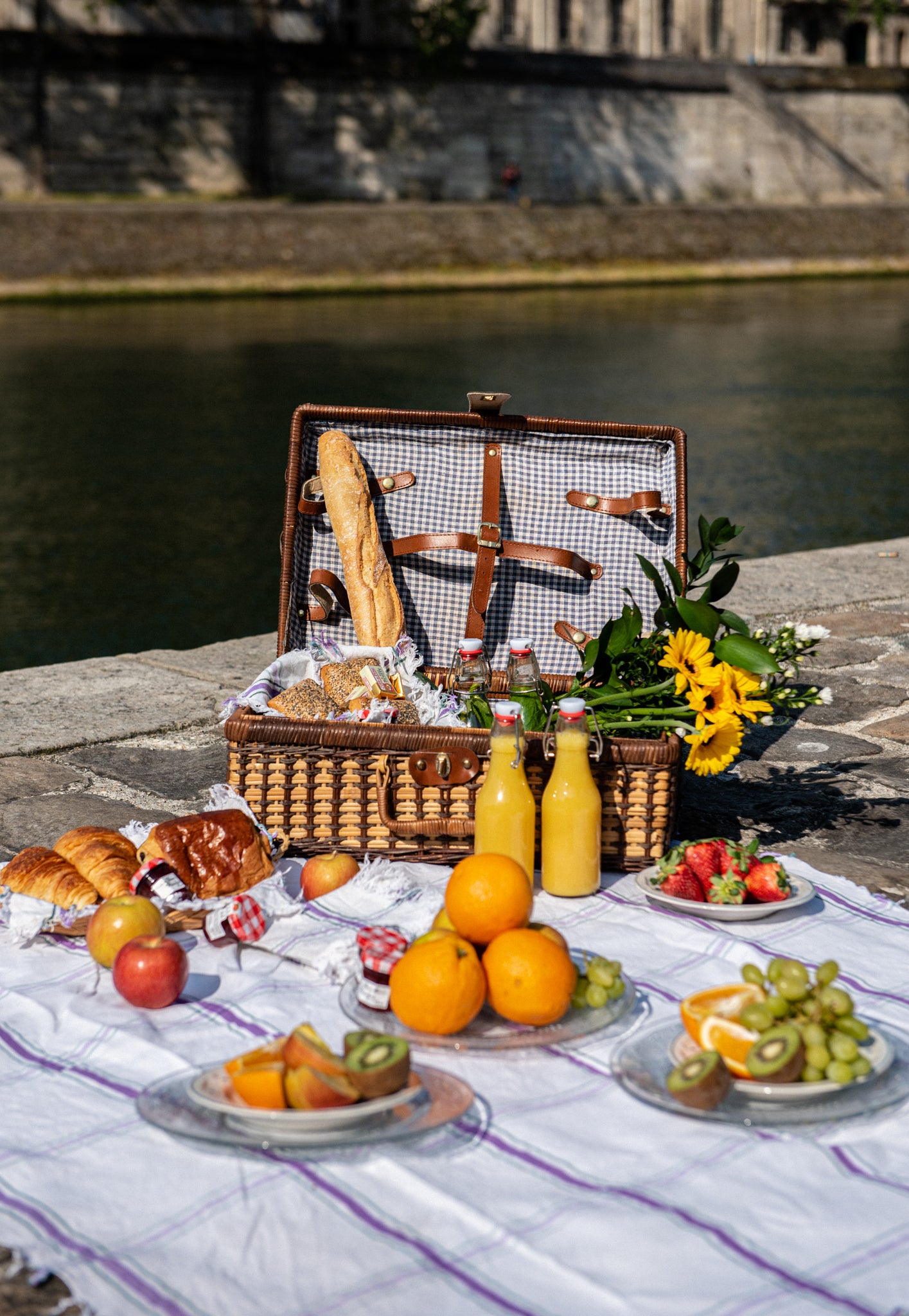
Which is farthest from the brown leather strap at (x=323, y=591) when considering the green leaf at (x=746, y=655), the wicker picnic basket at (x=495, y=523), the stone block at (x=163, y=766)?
the green leaf at (x=746, y=655)

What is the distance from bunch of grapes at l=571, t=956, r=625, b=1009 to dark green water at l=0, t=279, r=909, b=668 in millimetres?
6282

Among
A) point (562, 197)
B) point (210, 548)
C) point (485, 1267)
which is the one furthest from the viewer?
point (562, 197)

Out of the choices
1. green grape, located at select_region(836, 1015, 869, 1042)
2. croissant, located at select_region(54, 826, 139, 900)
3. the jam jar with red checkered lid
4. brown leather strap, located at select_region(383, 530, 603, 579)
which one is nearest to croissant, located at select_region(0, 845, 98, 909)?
croissant, located at select_region(54, 826, 139, 900)

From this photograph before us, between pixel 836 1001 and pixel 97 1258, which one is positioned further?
pixel 836 1001

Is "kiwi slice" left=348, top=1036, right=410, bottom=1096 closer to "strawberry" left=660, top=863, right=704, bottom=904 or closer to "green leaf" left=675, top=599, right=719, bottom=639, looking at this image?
"strawberry" left=660, top=863, right=704, bottom=904

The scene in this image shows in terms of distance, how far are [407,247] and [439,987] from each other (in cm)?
3005

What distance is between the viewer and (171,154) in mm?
35938

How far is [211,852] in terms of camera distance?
2.96 meters

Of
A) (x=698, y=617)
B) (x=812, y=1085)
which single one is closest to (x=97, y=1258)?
(x=812, y=1085)

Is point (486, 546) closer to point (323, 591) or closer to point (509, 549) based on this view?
point (509, 549)

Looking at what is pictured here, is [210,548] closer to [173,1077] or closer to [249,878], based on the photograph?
[249,878]

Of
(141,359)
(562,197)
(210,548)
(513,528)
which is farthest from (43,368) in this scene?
(562,197)

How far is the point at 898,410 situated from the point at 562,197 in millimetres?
26198

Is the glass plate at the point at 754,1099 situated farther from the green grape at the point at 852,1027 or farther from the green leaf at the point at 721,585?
the green leaf at the point at 721,585
